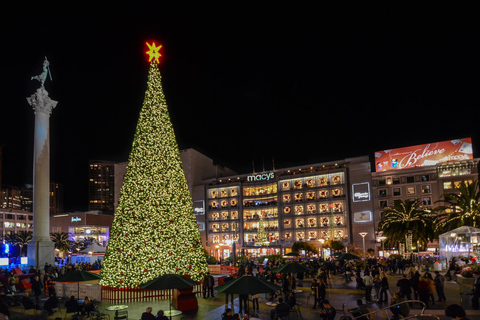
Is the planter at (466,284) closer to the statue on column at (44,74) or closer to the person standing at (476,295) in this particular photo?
the person standing at (476,295)

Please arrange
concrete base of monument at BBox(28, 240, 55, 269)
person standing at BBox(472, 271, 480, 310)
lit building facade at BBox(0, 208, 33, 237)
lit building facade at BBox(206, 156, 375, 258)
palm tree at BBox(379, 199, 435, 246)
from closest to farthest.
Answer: person standing at BBox(472, 271, 480, 310) < concrete base of monument at BBox(28, 240, 55, 269) < palm tree at BBox(379, 199, 435, 246) < lit building facade at BBox(206, 156, 375, 258) < lit building facade at BBox(0, 208, 33, 237)

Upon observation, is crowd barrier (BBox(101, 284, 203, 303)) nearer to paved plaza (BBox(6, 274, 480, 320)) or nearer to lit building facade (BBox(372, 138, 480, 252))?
paved plaza (BBox(6, 274, 480, 320))

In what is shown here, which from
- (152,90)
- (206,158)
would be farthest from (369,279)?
(206,158)

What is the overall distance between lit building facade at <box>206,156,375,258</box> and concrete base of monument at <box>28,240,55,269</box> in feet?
131

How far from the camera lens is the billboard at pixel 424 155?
73.9m

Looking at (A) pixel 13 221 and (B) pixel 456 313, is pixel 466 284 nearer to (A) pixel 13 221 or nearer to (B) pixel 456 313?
(B) pixel 456 313

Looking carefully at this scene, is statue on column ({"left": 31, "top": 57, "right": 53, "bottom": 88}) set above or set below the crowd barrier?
above

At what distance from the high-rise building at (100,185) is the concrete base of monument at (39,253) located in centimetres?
14749

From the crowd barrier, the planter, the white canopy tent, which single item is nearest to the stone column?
the crowd barrier

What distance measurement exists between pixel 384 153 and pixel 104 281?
69.9 metres

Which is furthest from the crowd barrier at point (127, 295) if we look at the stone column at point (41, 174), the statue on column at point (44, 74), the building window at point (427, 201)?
the building window at point (427, 201)

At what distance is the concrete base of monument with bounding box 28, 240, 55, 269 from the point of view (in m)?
38.6

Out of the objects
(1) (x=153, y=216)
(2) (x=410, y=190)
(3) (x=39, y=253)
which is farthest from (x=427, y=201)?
(1) (x=153, y=216)

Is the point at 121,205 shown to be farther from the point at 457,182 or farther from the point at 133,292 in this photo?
the point at 457,182
